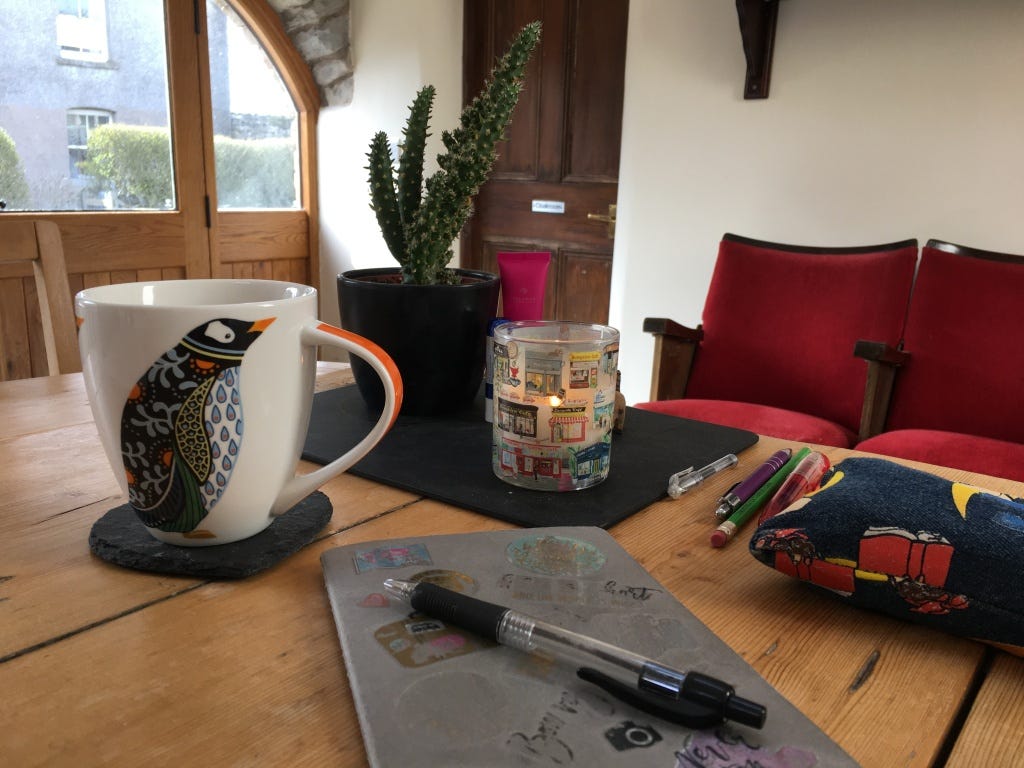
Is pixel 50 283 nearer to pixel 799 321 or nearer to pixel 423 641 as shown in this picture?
pixel 423 641

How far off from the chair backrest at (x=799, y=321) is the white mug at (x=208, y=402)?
4.95 feet

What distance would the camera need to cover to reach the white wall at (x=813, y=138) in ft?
6.40

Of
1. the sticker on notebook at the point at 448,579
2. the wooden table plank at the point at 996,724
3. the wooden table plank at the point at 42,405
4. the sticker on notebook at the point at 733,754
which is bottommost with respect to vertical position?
the wooden table plank at the point at 996,724

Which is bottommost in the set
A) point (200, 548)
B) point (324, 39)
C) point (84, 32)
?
point (200, 548)

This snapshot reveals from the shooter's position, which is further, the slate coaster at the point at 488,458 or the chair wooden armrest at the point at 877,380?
the chair wooden armrest at the point at 877,380

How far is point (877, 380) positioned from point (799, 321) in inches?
9.4

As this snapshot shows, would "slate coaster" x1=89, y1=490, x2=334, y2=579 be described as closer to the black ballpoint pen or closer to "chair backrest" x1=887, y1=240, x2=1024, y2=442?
the black ballpoint pen

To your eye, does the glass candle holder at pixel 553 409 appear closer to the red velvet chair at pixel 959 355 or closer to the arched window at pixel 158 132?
the red velvet chair at pixel 959 355

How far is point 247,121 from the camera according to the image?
3109mm

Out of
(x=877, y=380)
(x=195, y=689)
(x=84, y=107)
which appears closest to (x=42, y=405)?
(x=195, y=689)

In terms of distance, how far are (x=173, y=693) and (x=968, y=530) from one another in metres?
0.44

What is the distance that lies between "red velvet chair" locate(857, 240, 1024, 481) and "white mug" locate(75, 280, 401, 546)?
130 centimetres

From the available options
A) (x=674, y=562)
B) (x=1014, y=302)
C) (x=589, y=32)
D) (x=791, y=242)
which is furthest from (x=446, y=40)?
(x=674, y=562)

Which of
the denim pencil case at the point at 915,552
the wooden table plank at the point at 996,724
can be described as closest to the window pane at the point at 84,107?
the denim pencil case at the point at 915,552
